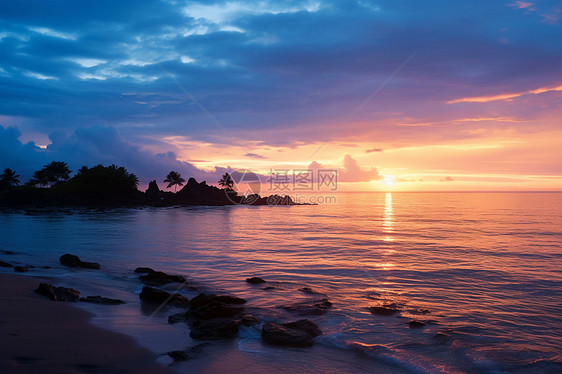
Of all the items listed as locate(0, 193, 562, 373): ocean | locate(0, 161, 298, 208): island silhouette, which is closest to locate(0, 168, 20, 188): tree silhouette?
locate(0, 161, 298, 208): island silhouette

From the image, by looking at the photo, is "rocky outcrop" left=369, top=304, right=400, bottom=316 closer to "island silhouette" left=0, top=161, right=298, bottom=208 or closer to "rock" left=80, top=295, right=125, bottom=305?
"rock" left=80, top=295, right=125, bottom=305

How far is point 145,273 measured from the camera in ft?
60.1

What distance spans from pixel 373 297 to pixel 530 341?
562cm

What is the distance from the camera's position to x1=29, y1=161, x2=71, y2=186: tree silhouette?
13112 centimetres

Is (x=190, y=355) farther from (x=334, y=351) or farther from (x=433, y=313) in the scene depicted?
(x=433, y=313)

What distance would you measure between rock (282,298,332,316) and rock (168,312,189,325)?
365cm

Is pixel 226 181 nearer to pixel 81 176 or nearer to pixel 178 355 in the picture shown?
pixel 81 176

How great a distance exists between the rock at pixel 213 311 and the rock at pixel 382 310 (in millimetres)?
4942

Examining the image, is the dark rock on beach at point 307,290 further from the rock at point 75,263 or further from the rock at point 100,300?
the rock at point 75,263

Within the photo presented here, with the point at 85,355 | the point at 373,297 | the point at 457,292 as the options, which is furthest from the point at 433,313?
the point at 85,355

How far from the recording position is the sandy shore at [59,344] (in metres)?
6.66

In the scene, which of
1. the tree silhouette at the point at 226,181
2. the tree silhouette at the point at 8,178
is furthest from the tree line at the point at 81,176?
the tree silhouette at the point at 226,181

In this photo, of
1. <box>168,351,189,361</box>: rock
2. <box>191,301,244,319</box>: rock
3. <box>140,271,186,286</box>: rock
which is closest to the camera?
<box>168,351,189,361</box>: rock

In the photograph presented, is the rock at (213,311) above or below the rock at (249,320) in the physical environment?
above
